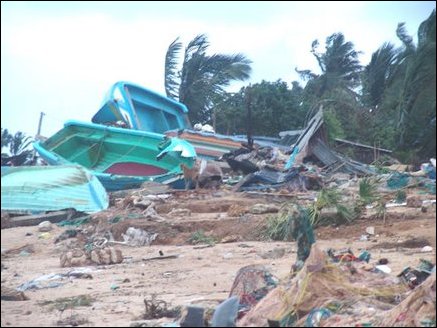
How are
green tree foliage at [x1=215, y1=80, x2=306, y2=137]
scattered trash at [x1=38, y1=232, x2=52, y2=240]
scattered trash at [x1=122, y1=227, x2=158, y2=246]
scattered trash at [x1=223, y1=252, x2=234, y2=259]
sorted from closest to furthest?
1. scattered trash at [x1=223, y1=252, x2=234, y2=259]
2. scattered trash at [x1=122, y1=227, x2=158, y2=246]
3. scattered trash at [x1=38, y1=232, x2=52, y2=240]
4. green tree foliage at [x1=215, y1=80, x2=306, y2=137]

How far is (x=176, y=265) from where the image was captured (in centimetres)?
848

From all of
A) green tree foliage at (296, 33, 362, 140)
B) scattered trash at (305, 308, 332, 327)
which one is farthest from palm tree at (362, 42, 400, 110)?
scattered trash at (305, 308, 332, 327)

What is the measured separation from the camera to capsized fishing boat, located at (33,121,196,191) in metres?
17.0

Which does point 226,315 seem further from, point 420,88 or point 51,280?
point 51,280

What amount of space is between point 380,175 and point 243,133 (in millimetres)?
9855

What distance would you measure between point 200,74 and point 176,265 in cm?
1118

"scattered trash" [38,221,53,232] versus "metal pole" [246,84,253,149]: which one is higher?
"metal pole" [246,84,253,149]

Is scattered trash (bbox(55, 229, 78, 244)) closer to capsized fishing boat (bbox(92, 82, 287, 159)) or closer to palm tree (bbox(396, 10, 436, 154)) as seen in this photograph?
palm tree (bbox(396, 10, 436, 154))

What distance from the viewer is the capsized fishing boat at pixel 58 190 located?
28.3 ft

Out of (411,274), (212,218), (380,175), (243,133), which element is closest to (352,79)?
(243,133)

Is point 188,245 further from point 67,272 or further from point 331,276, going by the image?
point 331,276

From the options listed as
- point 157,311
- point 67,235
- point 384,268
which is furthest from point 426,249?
point 67,235

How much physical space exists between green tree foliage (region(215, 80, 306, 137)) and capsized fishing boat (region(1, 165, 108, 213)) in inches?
330

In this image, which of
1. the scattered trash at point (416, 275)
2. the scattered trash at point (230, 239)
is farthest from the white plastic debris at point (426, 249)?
the scattered trash at point (230, 239)
